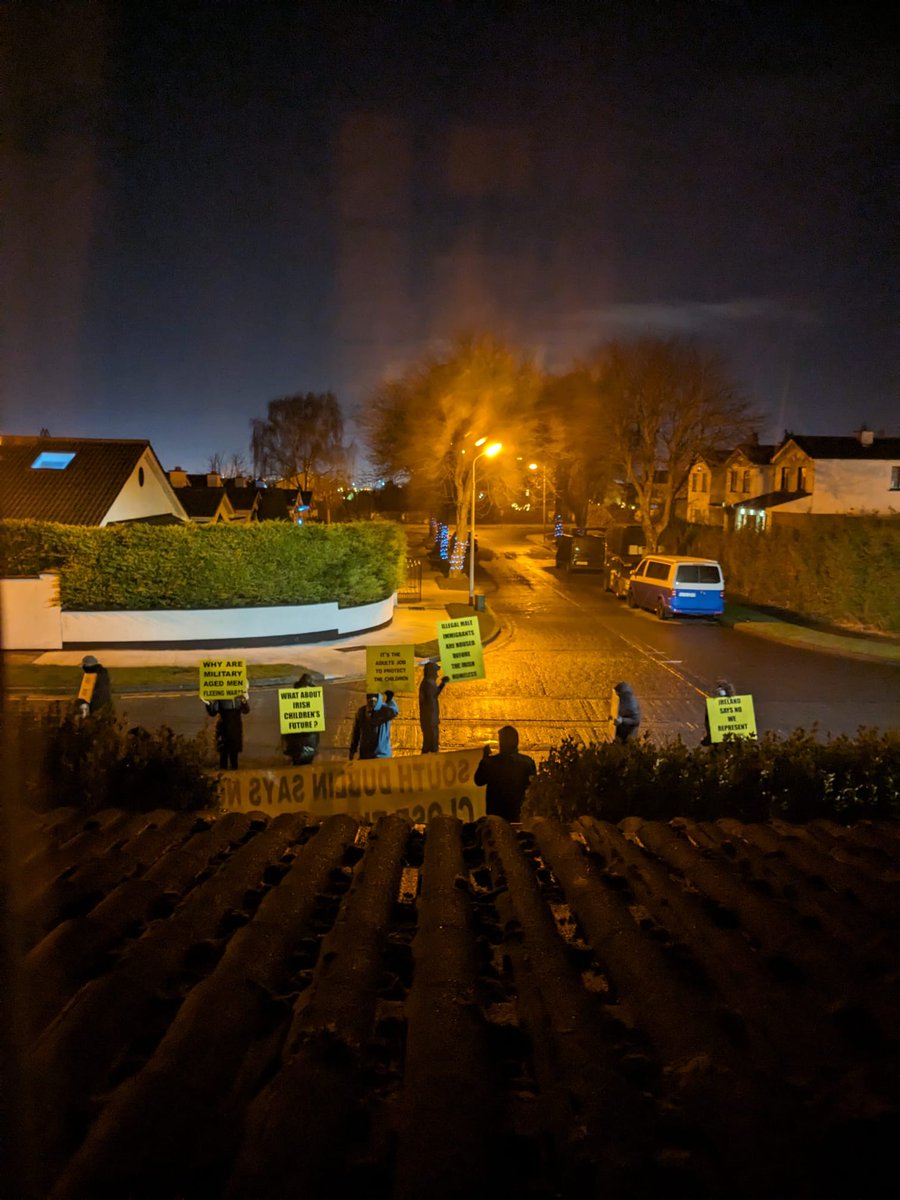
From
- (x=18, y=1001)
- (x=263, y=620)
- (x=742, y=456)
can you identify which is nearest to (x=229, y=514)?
(x=263, y=620)

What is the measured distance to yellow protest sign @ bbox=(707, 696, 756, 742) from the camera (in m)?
9.09

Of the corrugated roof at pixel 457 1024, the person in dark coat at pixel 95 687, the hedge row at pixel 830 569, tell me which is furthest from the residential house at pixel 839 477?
the corrugated roof at pixel 457 1024

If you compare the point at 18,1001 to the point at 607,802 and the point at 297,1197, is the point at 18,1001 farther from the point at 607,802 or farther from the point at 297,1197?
the point at 607,802

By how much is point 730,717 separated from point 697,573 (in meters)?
17.1

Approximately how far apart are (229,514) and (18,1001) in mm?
45007

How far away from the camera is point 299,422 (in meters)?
80.2

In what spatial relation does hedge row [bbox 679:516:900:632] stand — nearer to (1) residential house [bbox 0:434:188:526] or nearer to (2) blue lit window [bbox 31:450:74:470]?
(1) residential house [bbox 0:434:188:526]

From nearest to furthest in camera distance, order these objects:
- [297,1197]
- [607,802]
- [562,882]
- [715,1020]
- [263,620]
A: [297,1197] → [715,1020] → [562,882] → [607,802] → [263,620]

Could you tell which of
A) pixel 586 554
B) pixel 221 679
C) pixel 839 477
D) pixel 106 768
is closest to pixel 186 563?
pixel 221 679

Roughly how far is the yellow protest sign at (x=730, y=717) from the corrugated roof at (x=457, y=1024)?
14.5 ft

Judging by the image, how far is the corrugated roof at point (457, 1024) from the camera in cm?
197

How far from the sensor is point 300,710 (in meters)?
9.77

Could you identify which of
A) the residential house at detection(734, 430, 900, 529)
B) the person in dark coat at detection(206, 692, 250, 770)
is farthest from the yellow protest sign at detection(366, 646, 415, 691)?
the residential house at detection(734, 430, 900, 529)

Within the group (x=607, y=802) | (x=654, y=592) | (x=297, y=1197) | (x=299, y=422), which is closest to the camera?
(x=297, y=1197)
